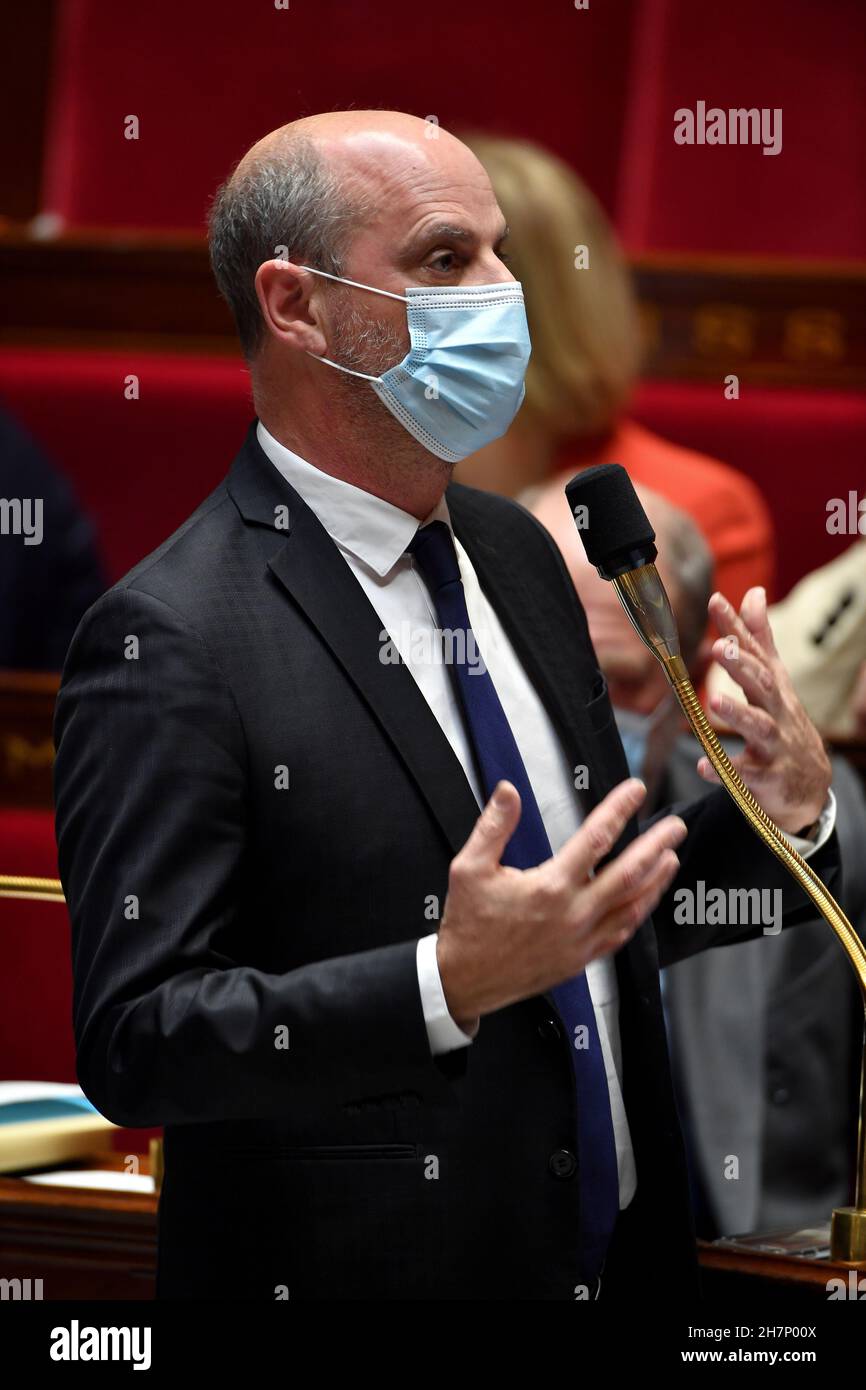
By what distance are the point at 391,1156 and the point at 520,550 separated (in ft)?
1.38

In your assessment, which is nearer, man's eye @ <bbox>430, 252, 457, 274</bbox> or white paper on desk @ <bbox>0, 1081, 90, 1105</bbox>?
man's eye @ <bbox>430, 252, 457, 274</bbox>

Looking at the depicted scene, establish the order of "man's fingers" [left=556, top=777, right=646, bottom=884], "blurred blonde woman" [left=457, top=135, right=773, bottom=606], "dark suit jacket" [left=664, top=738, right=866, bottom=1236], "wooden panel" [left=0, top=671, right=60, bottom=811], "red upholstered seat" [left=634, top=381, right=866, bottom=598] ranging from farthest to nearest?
"red upholstered seat" [left=634, top=381, right=866, bottom=598]
"blurred blonde woman" [left=457, top=135, right=773, bottom=606]
"wooden panel" [left=0, top=671, right=60, bottom=811]
"dark suit jacket" [left=664, top=738, right=866, bottom=1236]
"man's fingers" [left=556, top=777, right=646, bottom=884]

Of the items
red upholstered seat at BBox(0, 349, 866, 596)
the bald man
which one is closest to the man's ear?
the bald man

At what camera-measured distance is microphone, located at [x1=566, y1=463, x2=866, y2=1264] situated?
1009 millimetres

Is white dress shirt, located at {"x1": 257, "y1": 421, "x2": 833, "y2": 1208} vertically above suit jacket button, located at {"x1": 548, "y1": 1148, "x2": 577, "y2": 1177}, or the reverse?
white dress shirt, located at {"x1": 257, "y1": 421, "x2": 833, "y2": 1208}

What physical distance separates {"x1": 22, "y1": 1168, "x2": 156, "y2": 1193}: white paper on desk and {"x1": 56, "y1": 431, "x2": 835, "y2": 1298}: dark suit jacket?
276mm

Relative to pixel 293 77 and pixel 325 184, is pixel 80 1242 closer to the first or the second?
pixel 325 184

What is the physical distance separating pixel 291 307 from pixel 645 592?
0.27m

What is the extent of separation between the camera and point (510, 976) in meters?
0.85

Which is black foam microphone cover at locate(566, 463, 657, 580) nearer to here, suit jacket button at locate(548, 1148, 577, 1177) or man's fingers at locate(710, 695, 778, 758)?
man's fingers at locate(710, 695, 778, 758)

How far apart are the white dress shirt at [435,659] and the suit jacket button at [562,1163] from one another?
0.07 m

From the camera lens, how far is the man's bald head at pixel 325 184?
106cm

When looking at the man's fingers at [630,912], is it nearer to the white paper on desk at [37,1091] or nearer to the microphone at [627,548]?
the microphone at [627,548]

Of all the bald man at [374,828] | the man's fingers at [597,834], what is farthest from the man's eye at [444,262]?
the man's fingers at [597,834]
